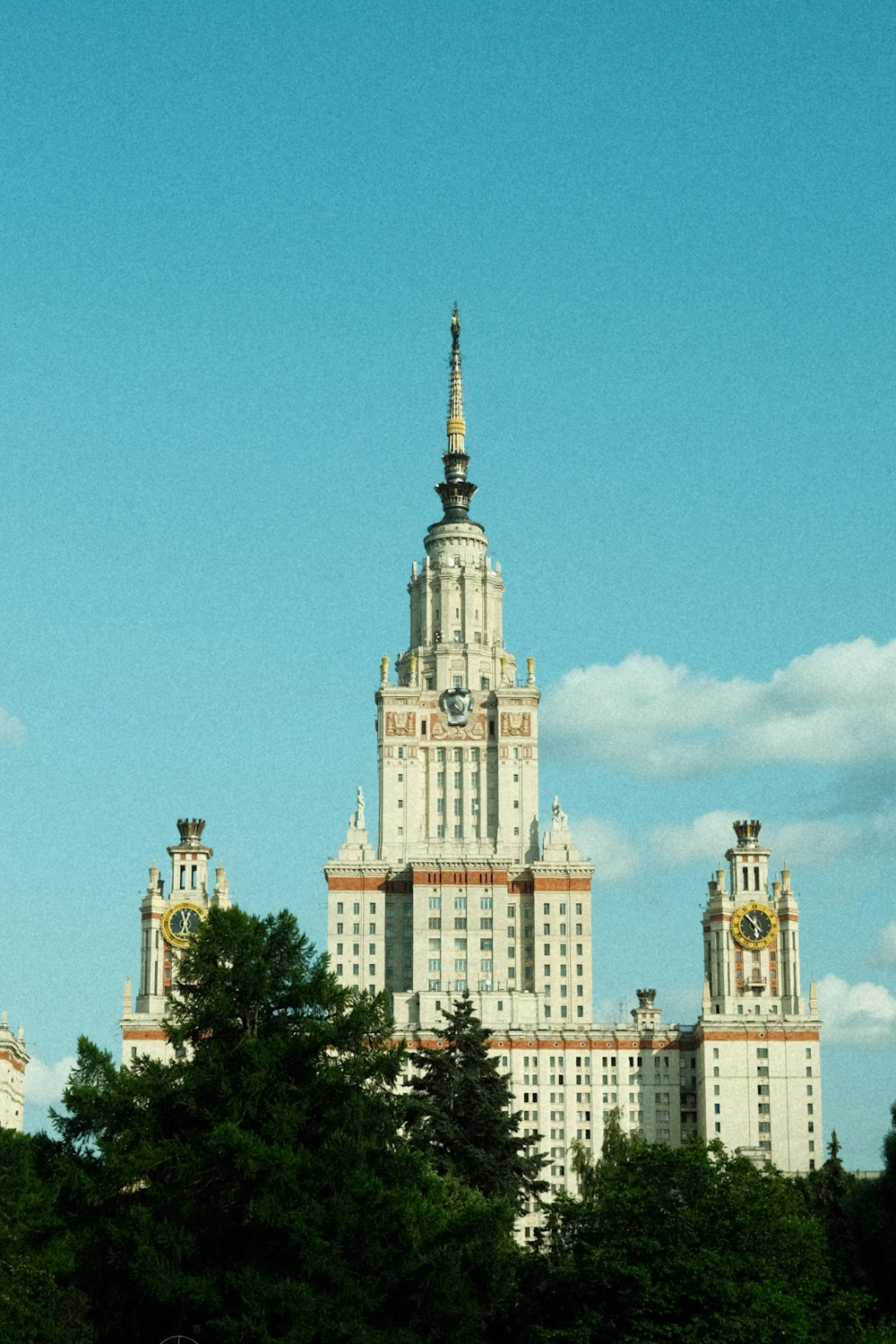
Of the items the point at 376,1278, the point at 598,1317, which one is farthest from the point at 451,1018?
the point at 376,1278

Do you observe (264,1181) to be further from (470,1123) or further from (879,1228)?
(470,1123)

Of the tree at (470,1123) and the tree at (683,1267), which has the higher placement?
the tree at (470,1123)

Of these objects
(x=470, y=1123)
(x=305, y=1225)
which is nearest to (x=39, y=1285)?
(x=305, y=1225)

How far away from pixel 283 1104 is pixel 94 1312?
38.2 feet

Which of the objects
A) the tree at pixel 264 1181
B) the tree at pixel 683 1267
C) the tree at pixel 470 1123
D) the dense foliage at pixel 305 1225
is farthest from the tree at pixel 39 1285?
the tree at pixel 470 1123

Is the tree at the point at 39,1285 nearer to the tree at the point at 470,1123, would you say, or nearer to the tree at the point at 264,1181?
the tree at the point at 264,1181

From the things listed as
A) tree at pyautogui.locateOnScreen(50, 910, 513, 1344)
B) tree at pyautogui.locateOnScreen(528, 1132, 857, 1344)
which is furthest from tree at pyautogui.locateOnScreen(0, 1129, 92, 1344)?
tree at pyautogui.locateOnScreen(528, 1132, 857, 1344)

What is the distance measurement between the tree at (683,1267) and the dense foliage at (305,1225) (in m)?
0.12

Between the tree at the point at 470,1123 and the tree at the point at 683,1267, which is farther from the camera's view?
the tree at the point at 470,1123

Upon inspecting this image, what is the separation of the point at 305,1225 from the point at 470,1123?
59394 mm

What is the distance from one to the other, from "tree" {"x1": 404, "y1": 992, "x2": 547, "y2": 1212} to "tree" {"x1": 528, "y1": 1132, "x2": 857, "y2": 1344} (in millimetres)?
27862

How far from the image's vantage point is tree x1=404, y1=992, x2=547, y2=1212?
13625cm

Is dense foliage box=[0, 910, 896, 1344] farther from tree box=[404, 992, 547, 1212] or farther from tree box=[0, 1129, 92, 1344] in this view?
tree box=[404, 992, 547, 1212]

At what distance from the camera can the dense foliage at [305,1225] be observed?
8231 cm
